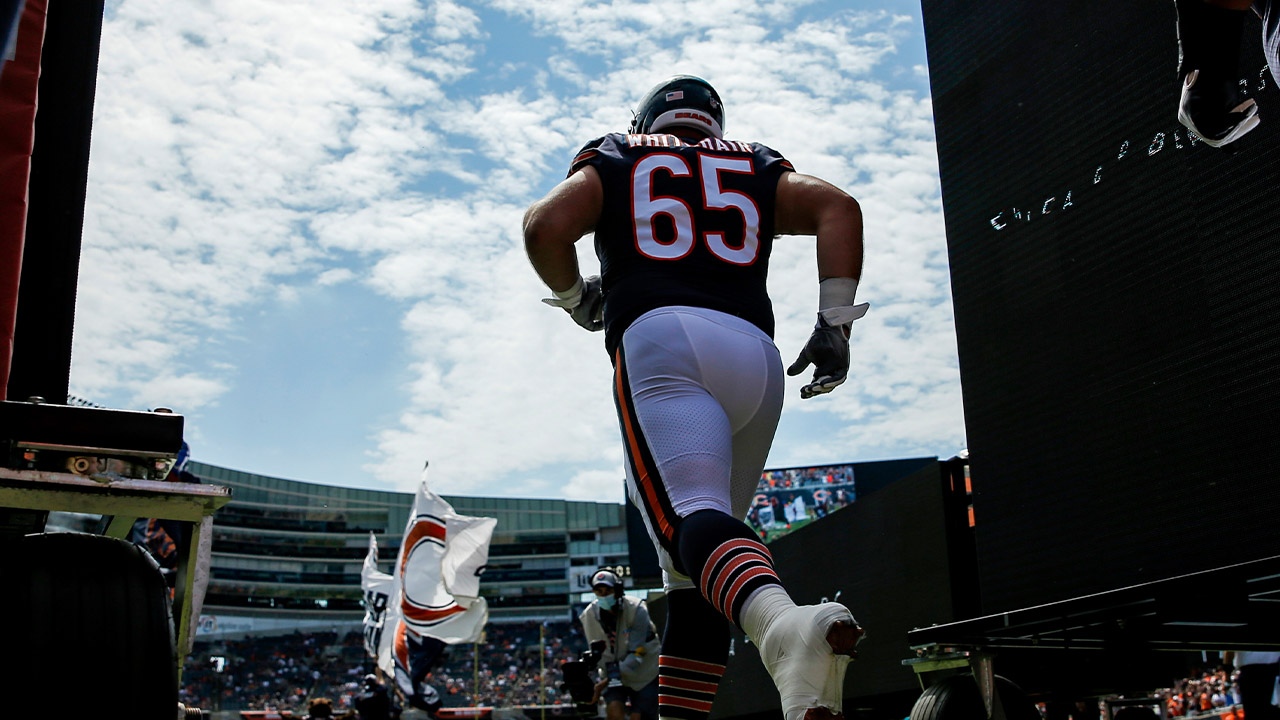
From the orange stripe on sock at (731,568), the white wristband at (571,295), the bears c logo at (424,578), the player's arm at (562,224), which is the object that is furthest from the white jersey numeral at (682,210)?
the bears c logo at (424,578)

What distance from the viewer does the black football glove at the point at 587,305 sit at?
105 inches

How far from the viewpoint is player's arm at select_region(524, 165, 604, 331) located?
245 cm

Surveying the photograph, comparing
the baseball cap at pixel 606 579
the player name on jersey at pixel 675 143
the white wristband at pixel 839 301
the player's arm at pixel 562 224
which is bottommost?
the baseball cap at pixel 606 579

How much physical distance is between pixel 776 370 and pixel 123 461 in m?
1.35

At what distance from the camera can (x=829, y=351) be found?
2338 mm

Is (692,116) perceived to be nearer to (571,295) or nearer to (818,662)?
(571,295)

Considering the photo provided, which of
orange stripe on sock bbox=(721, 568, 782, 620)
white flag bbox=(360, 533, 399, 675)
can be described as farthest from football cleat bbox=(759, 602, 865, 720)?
white flag bbox=(360, 533, 399, 675)

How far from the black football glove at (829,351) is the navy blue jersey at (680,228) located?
5.2 inches

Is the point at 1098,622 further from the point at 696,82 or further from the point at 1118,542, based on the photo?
the point at 696,82

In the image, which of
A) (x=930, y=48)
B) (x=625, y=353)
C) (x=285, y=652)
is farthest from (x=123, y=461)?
(x=285, y=652)

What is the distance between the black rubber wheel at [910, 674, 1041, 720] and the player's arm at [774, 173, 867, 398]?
1.31m

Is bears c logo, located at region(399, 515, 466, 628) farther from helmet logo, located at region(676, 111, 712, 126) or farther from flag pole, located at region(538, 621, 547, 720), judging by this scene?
helmet logo, located at region(676, 111, 712, 126)

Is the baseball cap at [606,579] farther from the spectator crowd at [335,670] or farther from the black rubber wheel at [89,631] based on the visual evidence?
the spectator crowd at [335,670]

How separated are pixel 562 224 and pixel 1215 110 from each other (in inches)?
53.2
